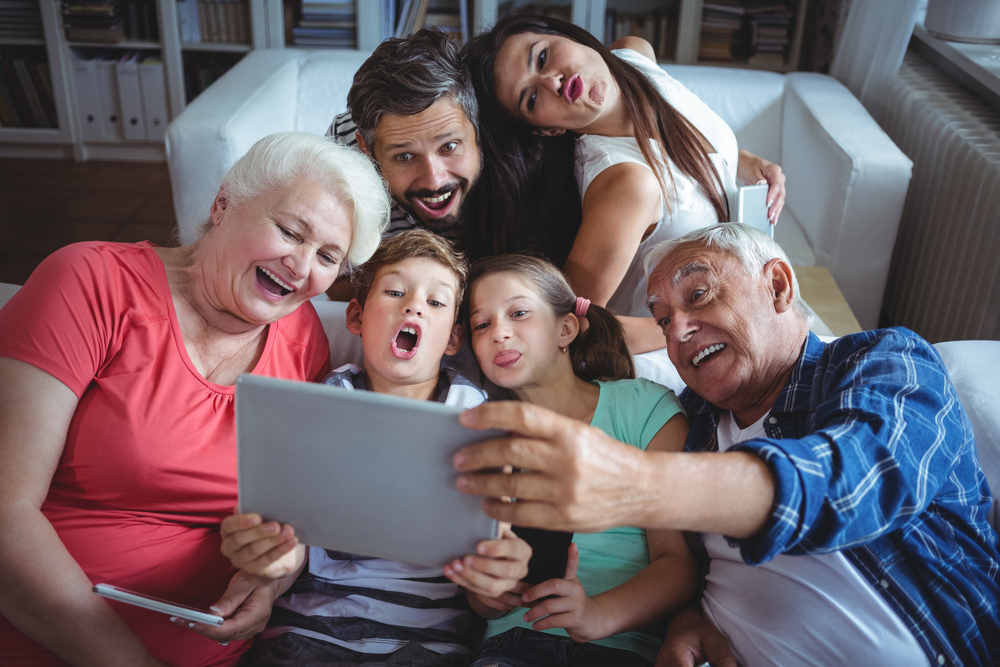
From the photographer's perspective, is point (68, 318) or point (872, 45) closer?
point (68, 318)

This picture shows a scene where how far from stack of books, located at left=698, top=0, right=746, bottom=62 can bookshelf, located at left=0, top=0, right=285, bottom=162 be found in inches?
89.1

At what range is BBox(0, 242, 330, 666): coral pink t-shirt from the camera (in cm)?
120

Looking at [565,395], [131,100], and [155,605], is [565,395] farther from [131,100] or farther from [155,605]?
[131,100]

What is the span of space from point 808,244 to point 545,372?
164cm

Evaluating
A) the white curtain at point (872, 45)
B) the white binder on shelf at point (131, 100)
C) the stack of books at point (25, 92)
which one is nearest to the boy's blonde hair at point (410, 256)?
the white curtain at point (872, 45)

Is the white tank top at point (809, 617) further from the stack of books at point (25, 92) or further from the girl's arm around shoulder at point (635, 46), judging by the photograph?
the stack of books at point (25, 92)

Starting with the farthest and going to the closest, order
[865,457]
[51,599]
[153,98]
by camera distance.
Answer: [153,98], [51,599], [865,457]

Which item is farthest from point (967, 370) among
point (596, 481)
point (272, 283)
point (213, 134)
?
point (213, 134)

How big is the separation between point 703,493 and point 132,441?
90 cm

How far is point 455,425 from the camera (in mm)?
899

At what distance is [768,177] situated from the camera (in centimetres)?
228

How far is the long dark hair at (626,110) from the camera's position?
197cm

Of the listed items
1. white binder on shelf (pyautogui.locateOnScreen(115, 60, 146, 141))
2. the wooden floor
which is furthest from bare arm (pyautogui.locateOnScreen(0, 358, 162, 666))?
white binder on shelf (pyautogui.locateOnScreen(115, 60, 146, 141))

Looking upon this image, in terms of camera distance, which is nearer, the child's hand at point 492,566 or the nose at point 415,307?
the child's hand at point 492,566
